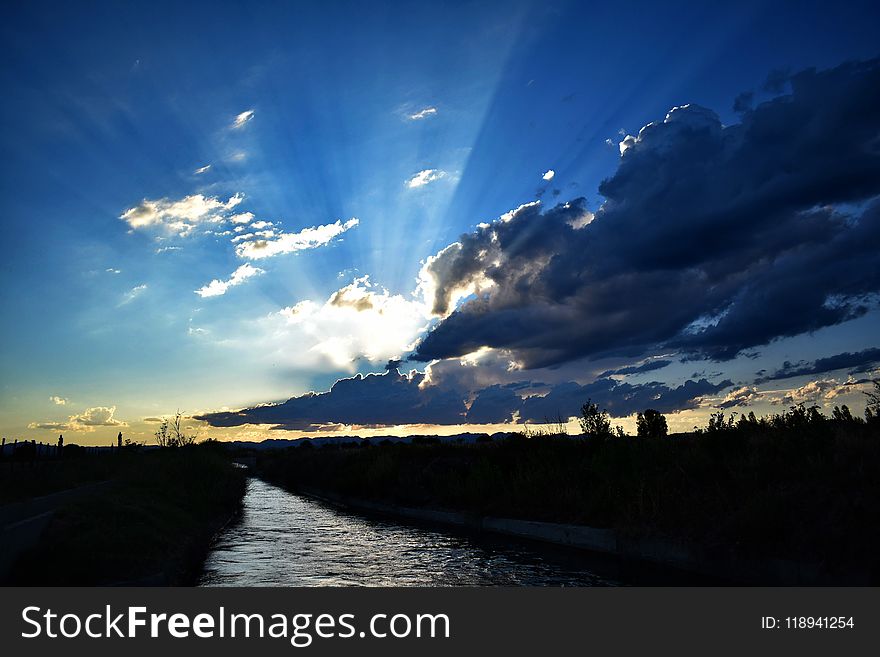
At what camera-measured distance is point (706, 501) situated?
1499 centimetres

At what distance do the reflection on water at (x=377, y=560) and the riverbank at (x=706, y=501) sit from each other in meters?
1.82

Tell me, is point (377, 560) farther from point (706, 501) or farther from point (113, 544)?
point (706, 501)

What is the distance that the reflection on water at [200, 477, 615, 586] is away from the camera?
13188mm

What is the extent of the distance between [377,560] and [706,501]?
8.66 meters

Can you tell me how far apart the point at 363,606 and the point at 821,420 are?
44.4ft

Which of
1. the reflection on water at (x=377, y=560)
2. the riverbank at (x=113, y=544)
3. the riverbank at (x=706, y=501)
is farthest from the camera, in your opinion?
the reflection on water at (x=377, y=560)

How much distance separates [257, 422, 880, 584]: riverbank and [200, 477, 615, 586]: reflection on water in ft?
5.97

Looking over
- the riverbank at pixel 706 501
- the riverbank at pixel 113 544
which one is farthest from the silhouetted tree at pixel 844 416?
the riverbank at pixel 113 544

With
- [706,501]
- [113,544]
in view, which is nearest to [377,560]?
[113,544]

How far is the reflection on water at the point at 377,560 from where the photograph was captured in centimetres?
1319

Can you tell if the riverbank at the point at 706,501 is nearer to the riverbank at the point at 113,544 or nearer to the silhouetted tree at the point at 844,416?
the silhouetted tree at the point at 844,416

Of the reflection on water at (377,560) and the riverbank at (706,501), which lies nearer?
the riverbank at (706,501)

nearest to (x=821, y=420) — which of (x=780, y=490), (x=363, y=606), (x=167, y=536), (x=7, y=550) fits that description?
(x=780, y=490)

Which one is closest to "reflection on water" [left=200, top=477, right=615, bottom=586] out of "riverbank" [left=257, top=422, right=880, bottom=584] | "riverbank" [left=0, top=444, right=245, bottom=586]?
"riverbank" [left=0, top=444, right=245, bottom=586]
